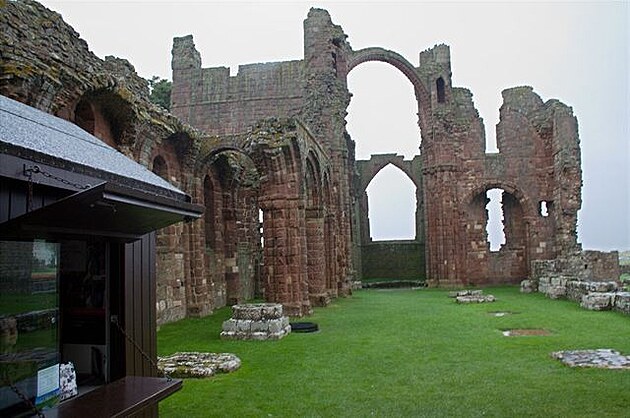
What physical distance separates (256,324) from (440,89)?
19.0 meters

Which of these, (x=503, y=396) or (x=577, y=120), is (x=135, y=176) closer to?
(x=503, y=396)

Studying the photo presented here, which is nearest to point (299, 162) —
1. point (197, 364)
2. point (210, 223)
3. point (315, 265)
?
point (315, 265)

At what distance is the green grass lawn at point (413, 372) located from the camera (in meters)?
6.05

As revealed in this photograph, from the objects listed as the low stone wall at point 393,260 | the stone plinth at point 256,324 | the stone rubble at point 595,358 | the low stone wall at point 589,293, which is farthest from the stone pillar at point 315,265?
the low stone wall at point 393,260

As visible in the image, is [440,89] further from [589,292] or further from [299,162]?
[299,162]

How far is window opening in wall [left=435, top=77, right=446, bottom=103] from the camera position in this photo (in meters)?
27.0

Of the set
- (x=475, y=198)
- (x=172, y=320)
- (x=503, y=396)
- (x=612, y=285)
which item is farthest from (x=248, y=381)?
(x=475, y=198)

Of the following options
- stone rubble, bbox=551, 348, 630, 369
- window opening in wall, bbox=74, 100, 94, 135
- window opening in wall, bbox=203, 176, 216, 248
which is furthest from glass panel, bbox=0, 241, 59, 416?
window opening in wall, bbox=203, 176, 216, 248

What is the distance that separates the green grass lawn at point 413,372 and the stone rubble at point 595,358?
22 centimetres

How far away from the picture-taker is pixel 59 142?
11.8ft

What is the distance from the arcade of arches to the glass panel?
15.1 feet

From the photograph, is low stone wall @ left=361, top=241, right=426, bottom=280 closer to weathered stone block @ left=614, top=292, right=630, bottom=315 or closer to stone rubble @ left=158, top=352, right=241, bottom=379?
weathered stone block @ left=614, top=292, right=630, bottom=315

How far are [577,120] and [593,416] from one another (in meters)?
21.1

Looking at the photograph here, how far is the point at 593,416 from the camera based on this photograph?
5.54m
